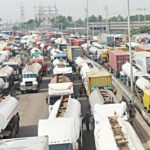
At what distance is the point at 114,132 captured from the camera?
1375 cm

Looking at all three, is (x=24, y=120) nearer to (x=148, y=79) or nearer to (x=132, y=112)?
(x=132, y=112)

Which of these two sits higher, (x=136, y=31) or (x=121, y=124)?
(x=136, y=31)

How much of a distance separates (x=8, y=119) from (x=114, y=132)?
704 centimetres

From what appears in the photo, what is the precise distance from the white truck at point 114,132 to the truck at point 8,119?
4.89 meters

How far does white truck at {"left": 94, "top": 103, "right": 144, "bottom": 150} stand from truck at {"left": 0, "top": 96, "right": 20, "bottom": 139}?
4888mm

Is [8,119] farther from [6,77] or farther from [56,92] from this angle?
[6,77]

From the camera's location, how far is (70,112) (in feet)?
Result: 56.2

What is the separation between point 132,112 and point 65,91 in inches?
199

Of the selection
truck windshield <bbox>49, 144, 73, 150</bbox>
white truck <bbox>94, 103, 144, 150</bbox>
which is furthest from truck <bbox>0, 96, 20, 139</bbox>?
white truck <bbox>94, 103, 144, 150</bbox>

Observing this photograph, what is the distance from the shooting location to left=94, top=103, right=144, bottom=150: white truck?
40.5ft

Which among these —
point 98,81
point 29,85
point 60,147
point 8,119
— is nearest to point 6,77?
point 29,85

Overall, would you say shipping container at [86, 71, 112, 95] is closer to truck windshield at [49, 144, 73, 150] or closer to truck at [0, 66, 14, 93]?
truck at [0, 66, 14, 93]

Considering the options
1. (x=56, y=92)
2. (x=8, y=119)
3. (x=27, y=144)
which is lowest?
(x=8, y=119)

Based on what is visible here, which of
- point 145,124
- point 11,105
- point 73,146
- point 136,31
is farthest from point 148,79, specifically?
point 136,31
